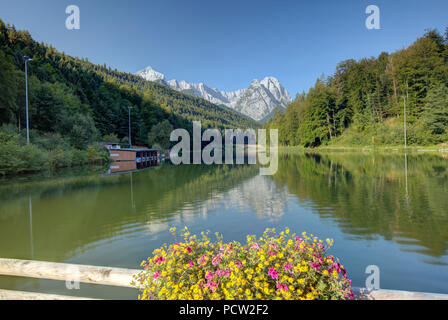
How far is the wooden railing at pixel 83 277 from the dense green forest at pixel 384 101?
52.7 m

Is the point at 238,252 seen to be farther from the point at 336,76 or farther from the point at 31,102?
the point at 336,76

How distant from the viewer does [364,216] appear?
808 cm

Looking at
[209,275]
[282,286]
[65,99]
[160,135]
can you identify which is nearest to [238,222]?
[209,275]

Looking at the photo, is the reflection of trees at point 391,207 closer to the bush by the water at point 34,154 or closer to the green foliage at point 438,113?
the bush by the water at point 34,154

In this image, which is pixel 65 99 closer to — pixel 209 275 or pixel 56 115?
pixel 56 115

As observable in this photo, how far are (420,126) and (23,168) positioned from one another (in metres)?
59.7

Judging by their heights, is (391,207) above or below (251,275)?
below

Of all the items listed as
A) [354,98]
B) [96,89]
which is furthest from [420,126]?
[96,89]

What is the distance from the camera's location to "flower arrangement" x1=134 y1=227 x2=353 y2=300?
231 centimetres

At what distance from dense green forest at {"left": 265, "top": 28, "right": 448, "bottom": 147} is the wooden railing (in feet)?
173

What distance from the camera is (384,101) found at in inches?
2264

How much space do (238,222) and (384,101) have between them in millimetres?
63748

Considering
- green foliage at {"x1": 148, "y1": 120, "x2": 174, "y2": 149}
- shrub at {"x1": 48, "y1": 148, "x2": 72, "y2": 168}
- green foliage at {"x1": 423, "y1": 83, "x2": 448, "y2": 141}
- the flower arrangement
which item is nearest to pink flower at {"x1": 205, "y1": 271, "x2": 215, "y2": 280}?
the flower arrangement

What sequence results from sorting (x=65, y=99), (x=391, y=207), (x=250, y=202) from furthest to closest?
(x=65, y=99), (x=250, y=202), (x=391, y=207)
